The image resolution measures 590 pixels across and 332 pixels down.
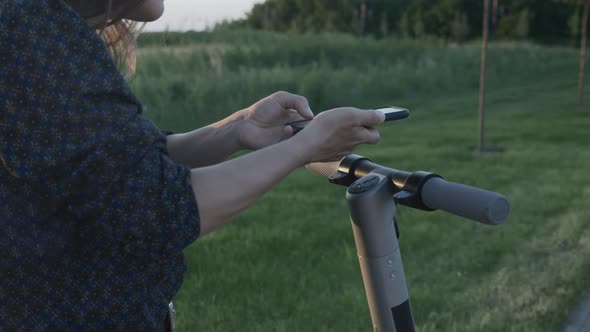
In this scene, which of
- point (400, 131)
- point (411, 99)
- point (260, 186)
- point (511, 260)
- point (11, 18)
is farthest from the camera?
point (411, 99)

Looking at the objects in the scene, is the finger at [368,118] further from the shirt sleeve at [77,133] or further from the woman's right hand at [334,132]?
the shirt sleeve at [77,133]

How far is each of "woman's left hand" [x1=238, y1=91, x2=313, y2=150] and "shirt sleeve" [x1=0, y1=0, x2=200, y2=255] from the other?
628 mm

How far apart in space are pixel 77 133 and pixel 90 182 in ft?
0.27

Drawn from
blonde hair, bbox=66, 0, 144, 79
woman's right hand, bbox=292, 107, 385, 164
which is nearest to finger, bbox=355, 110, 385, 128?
woman's right hand, bbox=292, 107, 385, 164

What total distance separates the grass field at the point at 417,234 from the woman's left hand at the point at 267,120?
Answer: 0.76 metres

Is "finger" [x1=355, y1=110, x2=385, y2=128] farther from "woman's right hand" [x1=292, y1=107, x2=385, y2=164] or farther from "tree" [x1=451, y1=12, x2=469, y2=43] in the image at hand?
"tree" [x1=451, y1=12, x2=469, y2=43]

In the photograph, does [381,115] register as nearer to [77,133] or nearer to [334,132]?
[334,132]

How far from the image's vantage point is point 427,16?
5266 centimetres

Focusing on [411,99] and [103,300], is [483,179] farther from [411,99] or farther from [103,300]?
[411,99]

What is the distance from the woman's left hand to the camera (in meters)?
1.81

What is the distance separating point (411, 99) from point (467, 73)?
15.6 ft

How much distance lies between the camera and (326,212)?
6031 millimetres

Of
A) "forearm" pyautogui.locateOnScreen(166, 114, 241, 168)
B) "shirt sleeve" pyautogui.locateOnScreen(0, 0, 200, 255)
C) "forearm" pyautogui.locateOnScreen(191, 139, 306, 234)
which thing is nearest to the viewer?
"shirt sleeve" pyautogui.locateOnScreen(0, 0, 200, 255)

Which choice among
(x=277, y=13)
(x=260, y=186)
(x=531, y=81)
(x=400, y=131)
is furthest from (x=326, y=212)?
(x=277, y=13)
